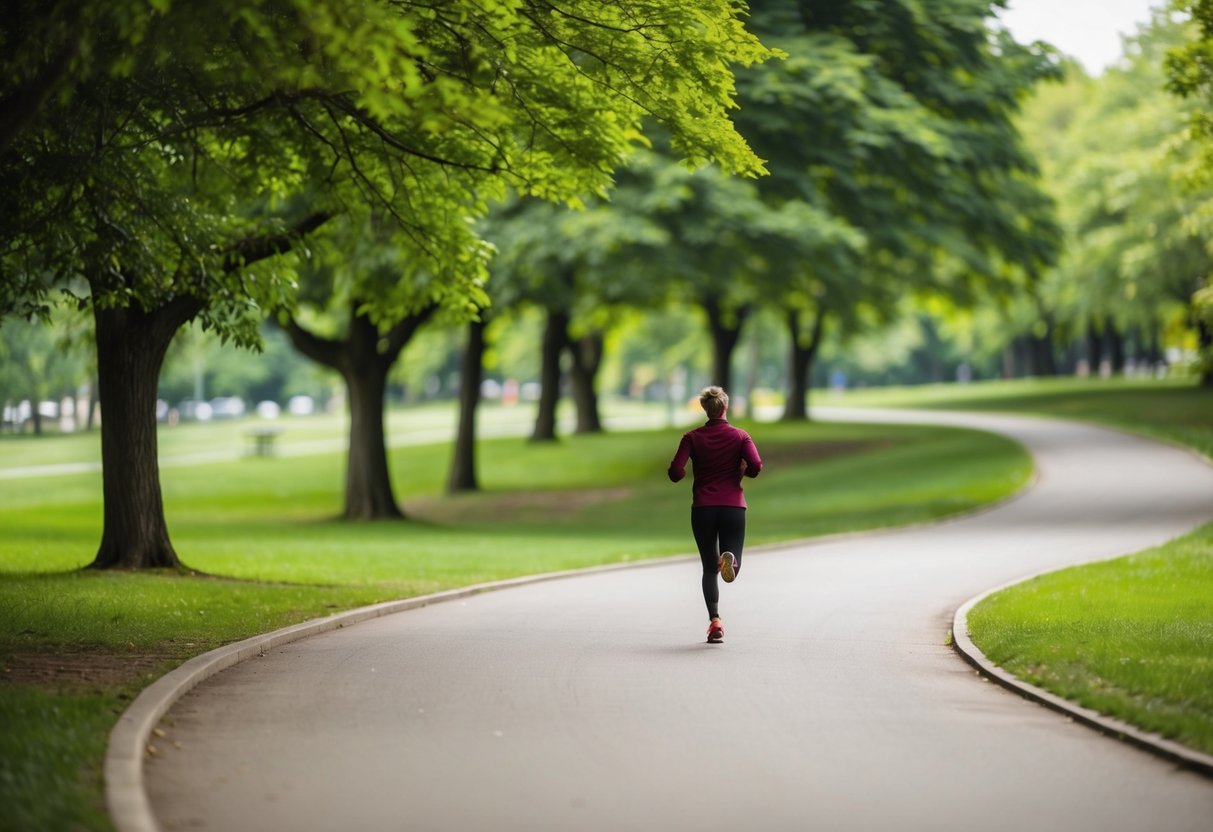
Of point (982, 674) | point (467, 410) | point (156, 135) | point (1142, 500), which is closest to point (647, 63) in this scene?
point (156, 135)

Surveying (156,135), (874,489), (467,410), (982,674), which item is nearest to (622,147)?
(156,135)

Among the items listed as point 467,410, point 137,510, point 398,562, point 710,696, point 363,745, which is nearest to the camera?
point 363,745

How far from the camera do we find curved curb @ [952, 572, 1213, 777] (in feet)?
25.2

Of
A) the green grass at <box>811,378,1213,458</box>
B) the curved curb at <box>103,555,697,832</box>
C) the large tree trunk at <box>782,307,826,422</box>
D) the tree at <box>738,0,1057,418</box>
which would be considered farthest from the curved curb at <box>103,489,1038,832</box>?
the large tree trunk at <box>782,307,826,422</box>

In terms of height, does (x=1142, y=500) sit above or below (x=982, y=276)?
below

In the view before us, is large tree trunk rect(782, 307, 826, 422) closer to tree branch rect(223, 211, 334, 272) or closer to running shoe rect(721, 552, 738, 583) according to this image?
tree branch rect(223, 211, 334, 272)

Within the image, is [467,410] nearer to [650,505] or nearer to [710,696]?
[650,505]

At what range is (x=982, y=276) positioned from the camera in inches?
1394

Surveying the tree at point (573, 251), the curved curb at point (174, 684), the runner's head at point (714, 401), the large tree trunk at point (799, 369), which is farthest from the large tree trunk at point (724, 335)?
the runner's head at point (714, 401)

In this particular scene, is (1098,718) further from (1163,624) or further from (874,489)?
(874,489)

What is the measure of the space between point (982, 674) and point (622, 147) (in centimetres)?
631

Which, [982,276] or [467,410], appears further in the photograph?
[467,410]

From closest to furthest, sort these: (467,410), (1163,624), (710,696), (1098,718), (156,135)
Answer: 1. (1098,718)
2. (710,696)
3. (1163,624)
4. (156,135)
5. (467,410)

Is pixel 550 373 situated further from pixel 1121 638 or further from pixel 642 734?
pixel 642 734
